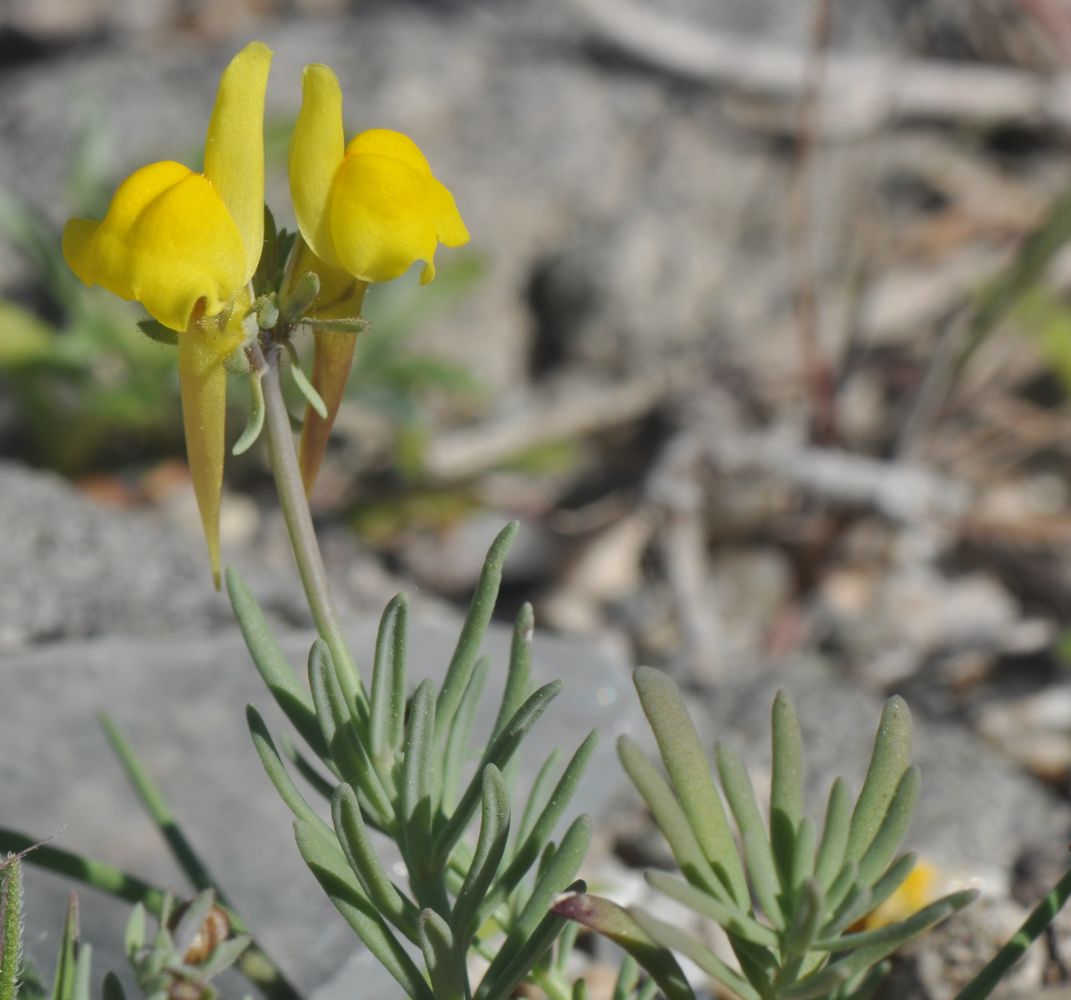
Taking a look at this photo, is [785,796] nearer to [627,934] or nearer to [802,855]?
[802,855]

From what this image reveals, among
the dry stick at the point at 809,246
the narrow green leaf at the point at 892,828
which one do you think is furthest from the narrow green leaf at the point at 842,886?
the dry stick at the point at 809,246

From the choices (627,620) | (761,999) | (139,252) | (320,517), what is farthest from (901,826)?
(320,517)

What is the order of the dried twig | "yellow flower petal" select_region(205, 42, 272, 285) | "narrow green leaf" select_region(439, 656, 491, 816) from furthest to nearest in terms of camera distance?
the dried twig
"narrow green leaf" select_region(439, 656, 491, 816)
"yellow flower petal" select_region(205, 42, 272, 285)

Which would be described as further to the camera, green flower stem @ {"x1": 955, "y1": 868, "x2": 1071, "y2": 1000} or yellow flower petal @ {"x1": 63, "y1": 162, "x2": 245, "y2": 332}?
green flower stem @ {"x1": 955, "y1": 868, "x2": 1071, "y2": 1000}

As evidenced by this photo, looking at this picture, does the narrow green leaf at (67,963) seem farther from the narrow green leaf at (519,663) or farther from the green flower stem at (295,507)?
the narrow green leaf at (519,663)

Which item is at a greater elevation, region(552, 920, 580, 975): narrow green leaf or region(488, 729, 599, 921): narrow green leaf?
region(488, 729, 599, 921): narrow green leaf

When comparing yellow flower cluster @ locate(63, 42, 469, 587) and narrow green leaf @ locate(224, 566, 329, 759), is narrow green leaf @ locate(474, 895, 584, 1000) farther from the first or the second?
yellow flower cluster @ locate(63, 42, 469, 587)

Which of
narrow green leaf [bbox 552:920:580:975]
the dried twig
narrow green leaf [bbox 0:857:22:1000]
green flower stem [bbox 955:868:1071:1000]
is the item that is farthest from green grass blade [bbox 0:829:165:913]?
the dried twig

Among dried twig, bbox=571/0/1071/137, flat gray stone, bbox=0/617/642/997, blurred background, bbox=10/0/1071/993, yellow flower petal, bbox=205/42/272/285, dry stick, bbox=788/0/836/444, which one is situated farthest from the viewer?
dried twig, bbox=571/0/1071/137
